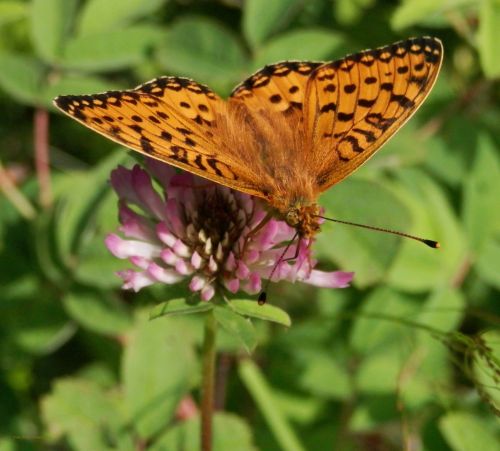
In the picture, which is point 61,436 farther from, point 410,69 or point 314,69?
point 410,69

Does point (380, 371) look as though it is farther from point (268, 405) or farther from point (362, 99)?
point (362, 99)

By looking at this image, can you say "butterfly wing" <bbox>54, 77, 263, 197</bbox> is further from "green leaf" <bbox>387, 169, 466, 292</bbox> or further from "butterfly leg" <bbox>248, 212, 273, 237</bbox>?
"green leaf" <bbox>387, 169, 466, 292</bbox>

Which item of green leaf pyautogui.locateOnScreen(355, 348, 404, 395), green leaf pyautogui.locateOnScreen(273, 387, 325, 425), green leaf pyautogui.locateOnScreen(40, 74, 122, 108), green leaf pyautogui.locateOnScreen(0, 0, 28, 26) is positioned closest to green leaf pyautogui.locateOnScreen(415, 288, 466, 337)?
green leaf pyautogui.locateOnScreen(355, 348, 404, 395)

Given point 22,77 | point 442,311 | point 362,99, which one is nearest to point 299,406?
point 442,311

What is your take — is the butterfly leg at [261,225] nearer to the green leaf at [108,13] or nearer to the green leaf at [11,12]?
the green leaf at [108,13]

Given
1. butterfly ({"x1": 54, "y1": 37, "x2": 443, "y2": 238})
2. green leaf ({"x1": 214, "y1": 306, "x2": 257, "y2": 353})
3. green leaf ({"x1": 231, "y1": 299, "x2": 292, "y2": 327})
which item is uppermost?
butterfly ({"x1": 54, "y1": 37, "x2": 443, "y2": 238})

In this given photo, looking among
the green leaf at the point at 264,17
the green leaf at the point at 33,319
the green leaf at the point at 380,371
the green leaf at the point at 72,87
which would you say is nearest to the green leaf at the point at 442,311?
the green leaf at the point at 380,371
